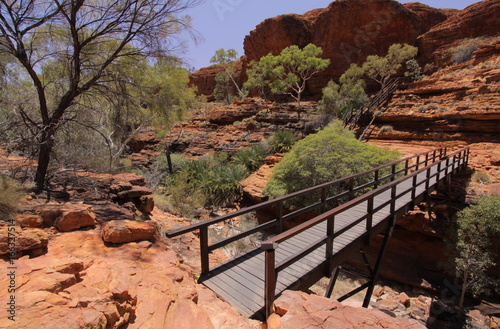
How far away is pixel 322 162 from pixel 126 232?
22.1 ft

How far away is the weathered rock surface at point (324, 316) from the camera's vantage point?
6.95 feet

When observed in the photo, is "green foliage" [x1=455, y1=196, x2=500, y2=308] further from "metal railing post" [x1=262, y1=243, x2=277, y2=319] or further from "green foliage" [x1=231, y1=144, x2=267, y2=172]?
"green foliage" [x1=231, y1=144, x2=267, y2=172]

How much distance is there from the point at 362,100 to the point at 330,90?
9.56 feet

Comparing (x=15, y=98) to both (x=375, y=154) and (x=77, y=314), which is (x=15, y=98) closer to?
(x=77, y=314)

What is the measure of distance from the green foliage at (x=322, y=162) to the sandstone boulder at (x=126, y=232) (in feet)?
18.5

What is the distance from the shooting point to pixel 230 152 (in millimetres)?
18594

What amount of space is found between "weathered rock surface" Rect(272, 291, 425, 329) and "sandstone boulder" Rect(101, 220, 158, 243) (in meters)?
2.68

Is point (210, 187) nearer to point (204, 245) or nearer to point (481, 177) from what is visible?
point (204, 245)

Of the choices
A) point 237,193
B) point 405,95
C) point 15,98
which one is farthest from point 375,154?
point 405,95

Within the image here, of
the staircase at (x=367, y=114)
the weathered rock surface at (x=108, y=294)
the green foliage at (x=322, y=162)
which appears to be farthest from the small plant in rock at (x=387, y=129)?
the weathered rock surface at (x=108, y=294)

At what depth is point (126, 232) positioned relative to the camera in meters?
3.89

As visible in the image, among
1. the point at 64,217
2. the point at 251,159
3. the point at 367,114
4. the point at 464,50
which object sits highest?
the point at 464,50

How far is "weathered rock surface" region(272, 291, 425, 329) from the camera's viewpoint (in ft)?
6.95

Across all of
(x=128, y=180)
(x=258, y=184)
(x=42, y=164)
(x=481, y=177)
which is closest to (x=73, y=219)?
(x=42, y=164)
